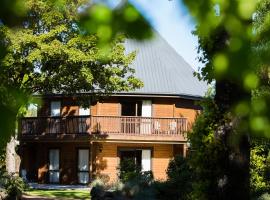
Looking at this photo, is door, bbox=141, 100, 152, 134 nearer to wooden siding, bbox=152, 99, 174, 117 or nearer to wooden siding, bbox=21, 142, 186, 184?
wooden siding, bbox=152, 99, 174, 117

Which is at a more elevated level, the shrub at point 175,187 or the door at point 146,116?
the door at point 146,116

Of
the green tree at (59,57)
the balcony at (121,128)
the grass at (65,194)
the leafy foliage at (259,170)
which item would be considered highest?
the green tree at (59,57)

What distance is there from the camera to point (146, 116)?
33938 millimetres

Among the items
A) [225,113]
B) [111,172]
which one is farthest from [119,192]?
[111,172]

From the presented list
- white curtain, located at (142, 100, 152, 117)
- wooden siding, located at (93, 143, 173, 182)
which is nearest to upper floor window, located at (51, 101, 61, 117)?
wooden siding, located at (93, 143, 173, 182)

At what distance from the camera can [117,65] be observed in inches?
1086

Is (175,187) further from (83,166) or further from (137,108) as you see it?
(83,166)

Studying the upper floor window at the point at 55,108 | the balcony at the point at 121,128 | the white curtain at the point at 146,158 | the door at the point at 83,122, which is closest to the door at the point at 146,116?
the balcony at the point at 121,128

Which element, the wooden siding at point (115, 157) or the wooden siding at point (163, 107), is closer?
the wooden siding at point (115, 157)

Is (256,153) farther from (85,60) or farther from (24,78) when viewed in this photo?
(24,78)

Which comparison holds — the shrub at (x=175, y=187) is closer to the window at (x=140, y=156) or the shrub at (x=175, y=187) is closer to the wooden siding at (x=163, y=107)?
the window at (x=140, y=156)

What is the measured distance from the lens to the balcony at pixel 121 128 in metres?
32.6

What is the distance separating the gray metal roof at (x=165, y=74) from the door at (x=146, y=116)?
896 millimetres

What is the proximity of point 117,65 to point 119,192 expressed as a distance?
954cm
